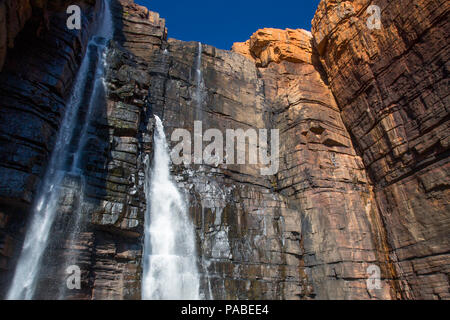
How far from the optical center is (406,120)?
1638 centimetres

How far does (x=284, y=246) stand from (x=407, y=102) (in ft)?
32.9

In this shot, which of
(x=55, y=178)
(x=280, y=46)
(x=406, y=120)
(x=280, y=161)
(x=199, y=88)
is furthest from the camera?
(x=280, y=46)

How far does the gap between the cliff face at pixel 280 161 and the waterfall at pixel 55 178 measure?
1.06 feet

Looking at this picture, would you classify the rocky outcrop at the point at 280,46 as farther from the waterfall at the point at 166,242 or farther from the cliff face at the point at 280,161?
the waterfall at the point at 166,242

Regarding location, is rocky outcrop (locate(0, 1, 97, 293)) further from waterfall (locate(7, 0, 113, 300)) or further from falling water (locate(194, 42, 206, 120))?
falling water (locate(194, 42, 206, 120))

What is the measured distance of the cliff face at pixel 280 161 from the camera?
12.0 metres

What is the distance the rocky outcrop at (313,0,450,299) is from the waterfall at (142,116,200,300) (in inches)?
418

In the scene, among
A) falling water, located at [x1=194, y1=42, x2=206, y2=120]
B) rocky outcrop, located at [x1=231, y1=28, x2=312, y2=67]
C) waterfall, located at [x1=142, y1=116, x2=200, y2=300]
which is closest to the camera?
waterfall, located at [x1=142, y1=116, x2=200, y2=300]

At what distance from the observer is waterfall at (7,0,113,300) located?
10484mm

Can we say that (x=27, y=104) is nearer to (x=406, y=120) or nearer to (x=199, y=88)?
(x=199, y=88)

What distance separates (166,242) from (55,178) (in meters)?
5.62

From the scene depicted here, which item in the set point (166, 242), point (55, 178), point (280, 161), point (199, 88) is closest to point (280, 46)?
point (199, 88)

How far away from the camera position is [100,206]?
1261 cm

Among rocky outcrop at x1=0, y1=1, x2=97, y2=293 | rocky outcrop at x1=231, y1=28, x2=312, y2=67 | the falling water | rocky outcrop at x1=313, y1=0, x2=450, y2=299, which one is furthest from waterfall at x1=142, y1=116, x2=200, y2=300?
rocky outcrop at x1=231, y1=28, x2=312, y2=67
